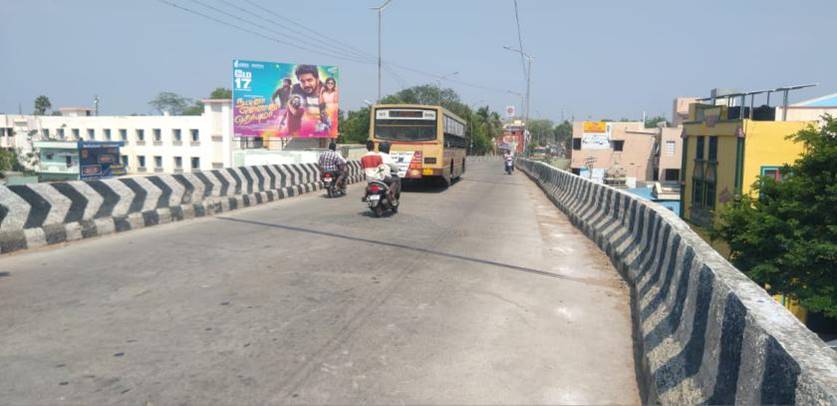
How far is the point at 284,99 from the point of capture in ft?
159

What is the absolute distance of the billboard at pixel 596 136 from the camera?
7031 cm

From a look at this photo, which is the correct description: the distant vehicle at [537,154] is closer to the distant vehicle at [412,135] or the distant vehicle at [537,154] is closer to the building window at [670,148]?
the building window at [670,148]

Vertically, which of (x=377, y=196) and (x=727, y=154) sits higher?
(x=727, y=154)

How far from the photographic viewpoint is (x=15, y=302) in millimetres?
6051

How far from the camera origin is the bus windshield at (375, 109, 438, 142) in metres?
21.4

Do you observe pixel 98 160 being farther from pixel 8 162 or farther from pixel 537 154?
pixel 537 154

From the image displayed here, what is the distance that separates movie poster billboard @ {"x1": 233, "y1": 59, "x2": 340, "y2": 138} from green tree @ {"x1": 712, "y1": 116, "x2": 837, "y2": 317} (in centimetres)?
3500

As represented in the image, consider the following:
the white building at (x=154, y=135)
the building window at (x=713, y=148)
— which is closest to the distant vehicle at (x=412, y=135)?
the building window at (x=713, y=148)

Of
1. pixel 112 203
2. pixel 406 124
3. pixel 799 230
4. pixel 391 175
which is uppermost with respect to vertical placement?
pixel 406 124

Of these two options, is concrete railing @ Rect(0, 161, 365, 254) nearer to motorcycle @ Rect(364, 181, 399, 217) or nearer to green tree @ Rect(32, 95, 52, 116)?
motorcycle @ Rect(364, 181, 399, 217)

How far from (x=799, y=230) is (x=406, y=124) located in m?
12.0

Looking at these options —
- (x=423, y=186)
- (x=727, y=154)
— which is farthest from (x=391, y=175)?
(x=727, y=154)

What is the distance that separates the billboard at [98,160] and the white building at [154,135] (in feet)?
23.5

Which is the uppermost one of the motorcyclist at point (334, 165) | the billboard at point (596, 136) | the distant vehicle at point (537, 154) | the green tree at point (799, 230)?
the billboard at point (596, 136)
